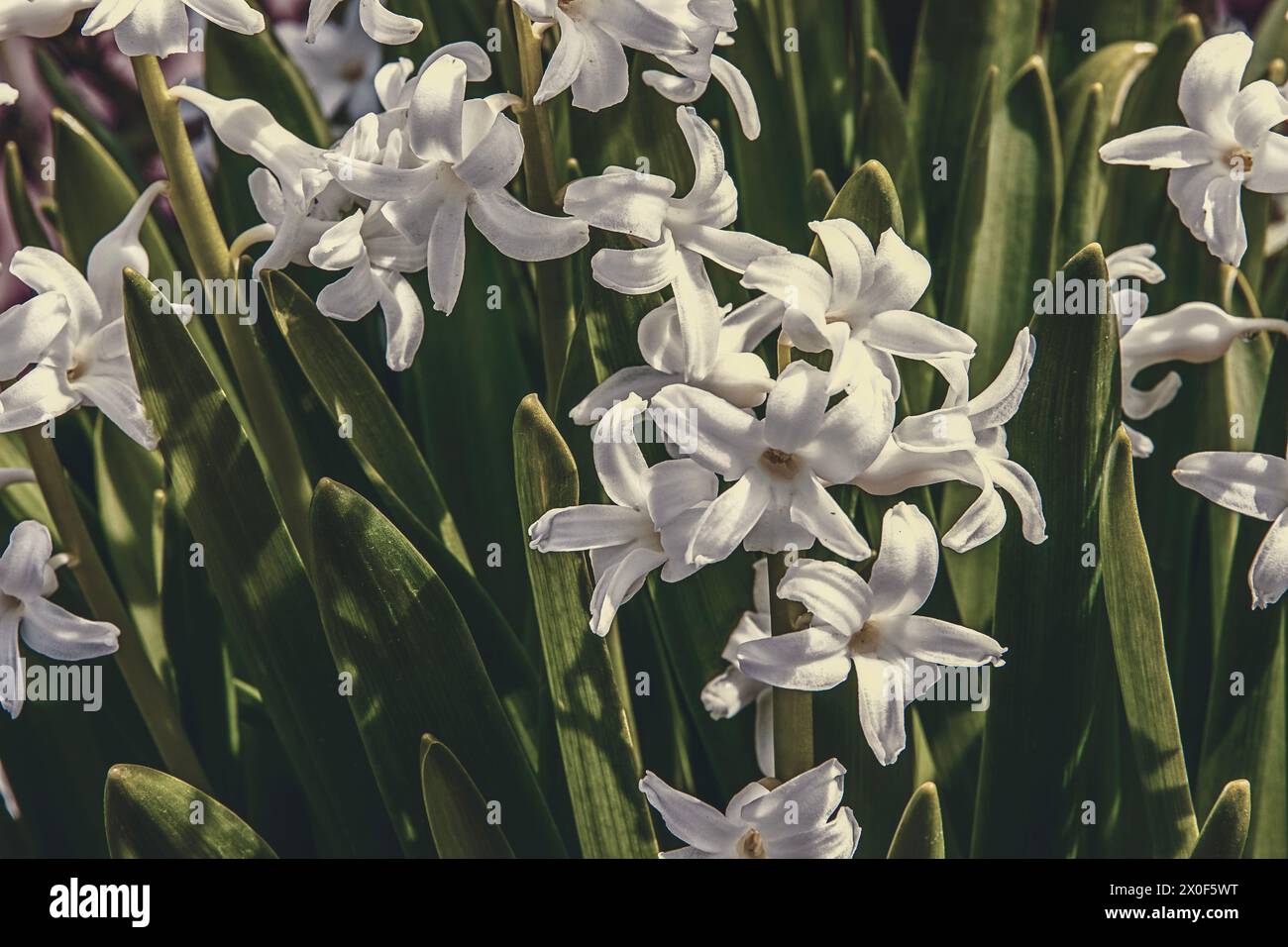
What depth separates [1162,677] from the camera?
2.18 feet

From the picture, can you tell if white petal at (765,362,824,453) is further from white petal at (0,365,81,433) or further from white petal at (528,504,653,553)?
white petal at (0,365,81,433)

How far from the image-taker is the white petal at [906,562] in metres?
0.52

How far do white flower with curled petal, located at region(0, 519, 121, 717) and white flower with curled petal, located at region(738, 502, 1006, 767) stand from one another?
1.12 ft

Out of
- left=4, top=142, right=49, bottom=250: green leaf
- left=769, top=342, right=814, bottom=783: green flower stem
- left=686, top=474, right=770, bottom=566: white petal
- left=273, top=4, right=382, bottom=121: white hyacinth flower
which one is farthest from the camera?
left=273, top=4, right=382, bottom=121: white hyacinth flower

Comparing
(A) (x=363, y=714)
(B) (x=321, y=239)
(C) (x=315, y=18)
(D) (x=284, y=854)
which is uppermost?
(C) (x=315, y=18)

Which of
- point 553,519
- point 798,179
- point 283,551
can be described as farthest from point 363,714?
point 798,179

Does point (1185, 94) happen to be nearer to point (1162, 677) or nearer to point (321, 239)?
point (1162, 677)

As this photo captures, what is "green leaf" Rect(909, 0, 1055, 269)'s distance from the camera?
1020 mm

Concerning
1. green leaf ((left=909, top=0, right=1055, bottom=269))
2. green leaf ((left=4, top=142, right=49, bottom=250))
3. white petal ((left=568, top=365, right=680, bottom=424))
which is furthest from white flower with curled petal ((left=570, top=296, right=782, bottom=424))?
green leaf ((left=4, top=142, right=49, bottom=250))

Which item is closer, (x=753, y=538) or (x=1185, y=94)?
(x=753, y=538)

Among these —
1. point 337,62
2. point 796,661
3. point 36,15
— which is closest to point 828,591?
point 796,661

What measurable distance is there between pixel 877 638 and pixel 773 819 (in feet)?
0.31

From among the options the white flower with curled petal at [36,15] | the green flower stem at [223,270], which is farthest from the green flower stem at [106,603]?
the white flower with curled petal at [36,15]

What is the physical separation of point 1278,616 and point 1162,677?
0.15m
